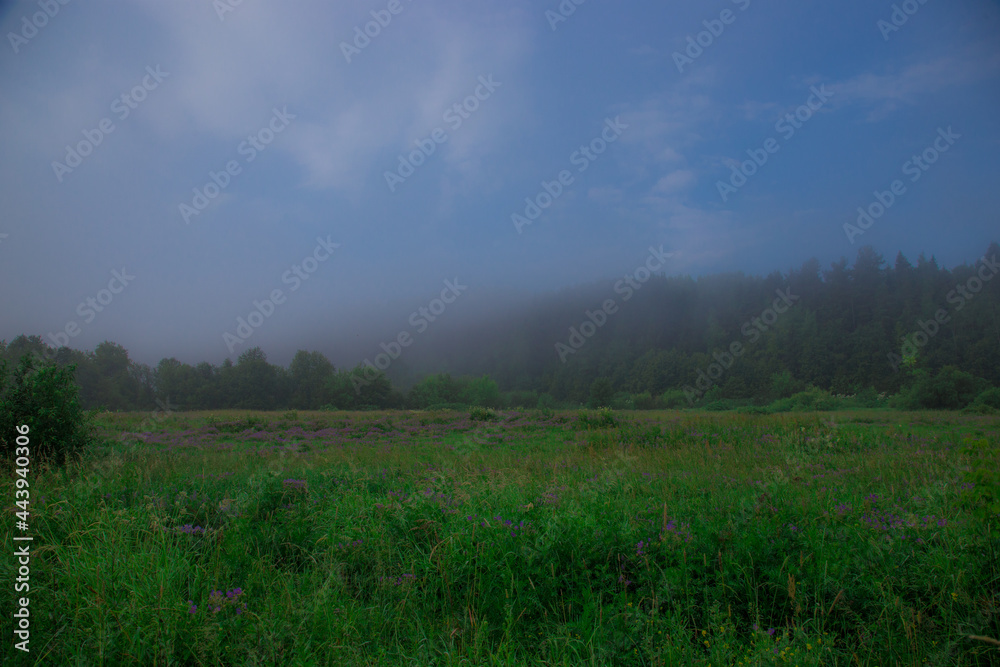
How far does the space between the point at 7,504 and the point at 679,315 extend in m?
110

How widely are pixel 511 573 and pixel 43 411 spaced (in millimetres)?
9618

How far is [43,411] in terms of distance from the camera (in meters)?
8.02

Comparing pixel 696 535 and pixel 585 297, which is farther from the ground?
pixel 585 297

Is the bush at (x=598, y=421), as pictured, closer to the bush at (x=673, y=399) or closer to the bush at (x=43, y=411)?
the bush at (x=43, y=411)

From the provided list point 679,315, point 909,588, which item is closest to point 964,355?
point 679,315

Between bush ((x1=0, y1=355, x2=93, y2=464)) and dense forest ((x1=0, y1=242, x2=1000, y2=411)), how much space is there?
25.9m

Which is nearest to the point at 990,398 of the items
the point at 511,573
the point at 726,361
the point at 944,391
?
the point at 944,391

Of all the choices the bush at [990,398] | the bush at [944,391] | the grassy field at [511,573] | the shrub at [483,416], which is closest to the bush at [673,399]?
the bush at [944,391]

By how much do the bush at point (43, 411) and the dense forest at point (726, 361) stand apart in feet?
84.9

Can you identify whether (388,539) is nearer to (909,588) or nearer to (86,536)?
(86,536)

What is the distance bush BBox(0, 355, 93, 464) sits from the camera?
7.85m

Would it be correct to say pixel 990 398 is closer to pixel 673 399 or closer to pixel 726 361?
pixel 673 399

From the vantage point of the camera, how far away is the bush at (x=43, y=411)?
7852mm

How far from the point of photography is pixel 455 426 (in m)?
20.4
